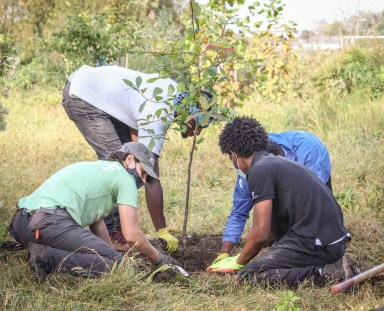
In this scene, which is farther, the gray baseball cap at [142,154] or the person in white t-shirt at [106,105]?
the person in white t-shirt at [106,105]

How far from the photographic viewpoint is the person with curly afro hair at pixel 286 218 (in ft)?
14.0

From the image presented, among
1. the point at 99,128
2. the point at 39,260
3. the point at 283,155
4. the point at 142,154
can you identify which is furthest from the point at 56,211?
the point at 283,155

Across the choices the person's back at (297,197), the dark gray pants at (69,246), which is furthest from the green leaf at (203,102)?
the dark gray pants at (69,246)

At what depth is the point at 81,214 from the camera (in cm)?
434

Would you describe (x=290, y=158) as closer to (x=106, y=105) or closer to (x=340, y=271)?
(x=340, y=271)

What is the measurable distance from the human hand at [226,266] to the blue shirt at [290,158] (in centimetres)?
32

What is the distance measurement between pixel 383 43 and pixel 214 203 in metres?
6.32

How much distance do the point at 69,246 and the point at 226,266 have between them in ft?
3.67

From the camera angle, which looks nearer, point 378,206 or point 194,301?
point 194,301

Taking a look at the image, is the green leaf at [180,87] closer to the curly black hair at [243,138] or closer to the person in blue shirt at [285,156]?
the curly black hair at [243,138]

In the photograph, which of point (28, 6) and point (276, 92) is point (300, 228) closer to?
point (276, 92)

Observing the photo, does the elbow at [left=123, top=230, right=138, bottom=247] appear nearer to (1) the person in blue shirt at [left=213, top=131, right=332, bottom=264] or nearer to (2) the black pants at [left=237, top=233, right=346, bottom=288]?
(2) the black pants at [left=237, top=233, right=346, bottom=288]

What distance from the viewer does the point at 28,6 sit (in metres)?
17.9

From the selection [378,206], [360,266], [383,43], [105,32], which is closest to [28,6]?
[105,32]
